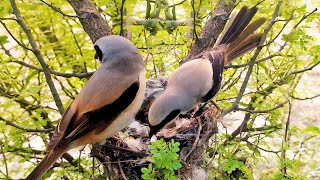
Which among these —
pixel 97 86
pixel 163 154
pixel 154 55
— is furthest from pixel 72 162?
pixel 163 154

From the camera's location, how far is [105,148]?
130 inches

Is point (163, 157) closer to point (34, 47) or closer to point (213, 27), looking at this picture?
point (34, 47)

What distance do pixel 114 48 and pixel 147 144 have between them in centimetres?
66

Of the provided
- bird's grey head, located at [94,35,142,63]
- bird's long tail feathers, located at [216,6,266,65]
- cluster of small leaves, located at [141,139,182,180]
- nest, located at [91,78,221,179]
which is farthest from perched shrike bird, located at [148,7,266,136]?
cluster of small leaves, located at [141,139,182,180]

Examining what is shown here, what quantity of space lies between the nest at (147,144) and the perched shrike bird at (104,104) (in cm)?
13

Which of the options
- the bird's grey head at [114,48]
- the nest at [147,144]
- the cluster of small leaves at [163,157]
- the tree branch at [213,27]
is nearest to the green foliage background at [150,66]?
the tree branch at [213,27]

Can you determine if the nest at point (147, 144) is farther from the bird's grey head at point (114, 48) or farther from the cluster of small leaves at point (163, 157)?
the bird's grey head at point (114, 48)

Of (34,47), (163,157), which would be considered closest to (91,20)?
(34,47)

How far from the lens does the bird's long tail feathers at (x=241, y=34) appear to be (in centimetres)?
390

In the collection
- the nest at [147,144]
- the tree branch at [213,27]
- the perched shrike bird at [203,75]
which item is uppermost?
the tree branch at [213,27]

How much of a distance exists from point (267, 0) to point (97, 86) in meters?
1.73

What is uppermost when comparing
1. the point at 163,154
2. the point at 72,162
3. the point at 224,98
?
the point at 163,154

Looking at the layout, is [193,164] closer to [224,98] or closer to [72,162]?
[224,98]

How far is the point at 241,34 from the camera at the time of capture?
13.3ft
